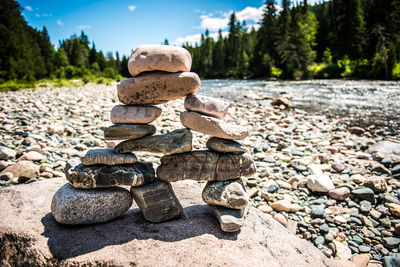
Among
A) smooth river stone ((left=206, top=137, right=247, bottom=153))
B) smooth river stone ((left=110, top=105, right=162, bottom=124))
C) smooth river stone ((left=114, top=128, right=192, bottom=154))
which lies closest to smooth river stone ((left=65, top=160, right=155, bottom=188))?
smooth river stone ((left=114, top=128, right=192, bottom=154))

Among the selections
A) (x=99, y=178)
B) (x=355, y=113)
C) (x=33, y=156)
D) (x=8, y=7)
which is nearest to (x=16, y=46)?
(x=8, y=7)

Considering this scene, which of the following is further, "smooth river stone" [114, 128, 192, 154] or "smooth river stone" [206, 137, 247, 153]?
"smooth river stone" [206, 137, 247, 153]

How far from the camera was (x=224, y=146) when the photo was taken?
130 inches

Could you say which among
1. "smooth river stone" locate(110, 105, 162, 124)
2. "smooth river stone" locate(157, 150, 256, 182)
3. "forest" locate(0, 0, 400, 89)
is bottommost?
"smooth river stone" locate(157, 150, 256, 182)

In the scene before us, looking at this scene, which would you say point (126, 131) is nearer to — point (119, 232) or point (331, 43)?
point (119, 232)

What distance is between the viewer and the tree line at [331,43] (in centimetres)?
3063

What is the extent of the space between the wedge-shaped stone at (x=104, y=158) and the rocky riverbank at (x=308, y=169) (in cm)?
235

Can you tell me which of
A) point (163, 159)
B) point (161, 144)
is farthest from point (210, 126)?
point (163, 159)

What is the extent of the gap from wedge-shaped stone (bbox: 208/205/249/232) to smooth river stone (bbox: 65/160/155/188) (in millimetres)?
1156

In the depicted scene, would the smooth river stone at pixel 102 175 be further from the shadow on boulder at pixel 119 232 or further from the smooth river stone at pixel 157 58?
the smooth river stone at pixel 157 58

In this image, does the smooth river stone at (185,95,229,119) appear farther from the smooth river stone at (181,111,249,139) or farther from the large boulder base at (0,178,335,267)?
the large boulder base at (0,178,335,267)

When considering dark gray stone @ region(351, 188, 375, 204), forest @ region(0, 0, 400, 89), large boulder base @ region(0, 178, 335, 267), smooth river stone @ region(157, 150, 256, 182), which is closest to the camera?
large boulder base @ region(0, 178, 335, 267)

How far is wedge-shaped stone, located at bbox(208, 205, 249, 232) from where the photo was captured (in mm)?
2893

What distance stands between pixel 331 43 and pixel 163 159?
55763 mm
